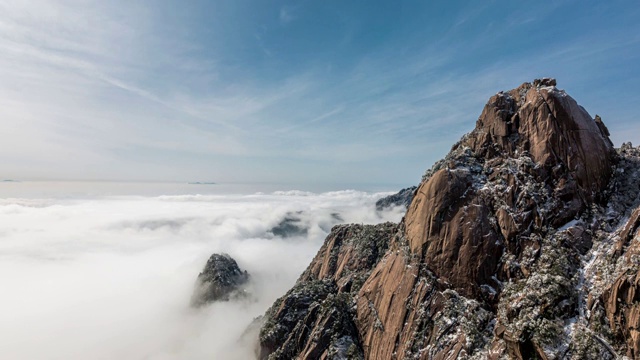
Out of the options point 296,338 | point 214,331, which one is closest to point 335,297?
point 296,338

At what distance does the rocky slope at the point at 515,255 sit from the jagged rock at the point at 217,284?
11897 centimetres

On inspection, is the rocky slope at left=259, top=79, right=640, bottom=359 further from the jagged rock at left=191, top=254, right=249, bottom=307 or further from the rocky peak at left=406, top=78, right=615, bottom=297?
the jagged rock at left=191, top=254, right=249, bottom=307

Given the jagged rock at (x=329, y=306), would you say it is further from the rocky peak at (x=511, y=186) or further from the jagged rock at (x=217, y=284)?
the jagged rock at (x=217, y=284)

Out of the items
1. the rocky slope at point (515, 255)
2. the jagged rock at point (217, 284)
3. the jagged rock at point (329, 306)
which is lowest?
the jagged rock at point (217, 284)

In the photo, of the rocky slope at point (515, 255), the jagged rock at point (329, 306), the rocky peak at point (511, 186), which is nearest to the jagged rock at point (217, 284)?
the jagged rock at point (329, 306)

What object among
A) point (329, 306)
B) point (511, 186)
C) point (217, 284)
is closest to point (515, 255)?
point (511, 186)

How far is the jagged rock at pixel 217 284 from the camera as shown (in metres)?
177

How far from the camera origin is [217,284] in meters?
177

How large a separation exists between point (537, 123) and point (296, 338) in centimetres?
7624

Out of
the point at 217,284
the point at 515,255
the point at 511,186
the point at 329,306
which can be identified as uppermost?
the point at 511,186

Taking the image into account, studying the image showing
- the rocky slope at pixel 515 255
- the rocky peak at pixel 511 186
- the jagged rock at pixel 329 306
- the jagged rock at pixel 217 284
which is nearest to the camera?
the rocky slope at pixel 515 255

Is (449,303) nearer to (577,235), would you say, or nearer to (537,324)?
(537,324)

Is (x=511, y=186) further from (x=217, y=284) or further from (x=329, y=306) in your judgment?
(x=217, y=284)

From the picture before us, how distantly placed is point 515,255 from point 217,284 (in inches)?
6592
